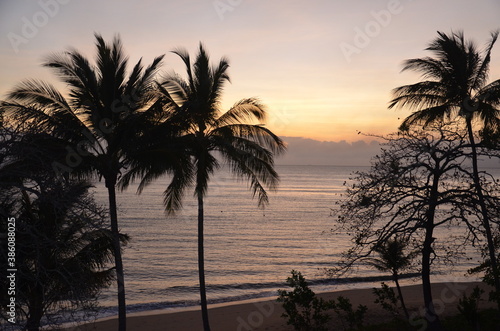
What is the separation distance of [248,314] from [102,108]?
1399cm

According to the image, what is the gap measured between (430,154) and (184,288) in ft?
70.7

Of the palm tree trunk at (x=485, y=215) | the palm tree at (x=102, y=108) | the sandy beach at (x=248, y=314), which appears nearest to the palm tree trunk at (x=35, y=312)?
the palm tree at (x=102, y=108)

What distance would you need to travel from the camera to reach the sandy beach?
1902 centimetres

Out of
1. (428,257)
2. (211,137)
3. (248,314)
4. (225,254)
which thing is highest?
(211,137)

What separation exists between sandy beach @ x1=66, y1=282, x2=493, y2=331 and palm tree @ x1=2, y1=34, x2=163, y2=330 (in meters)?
7.90

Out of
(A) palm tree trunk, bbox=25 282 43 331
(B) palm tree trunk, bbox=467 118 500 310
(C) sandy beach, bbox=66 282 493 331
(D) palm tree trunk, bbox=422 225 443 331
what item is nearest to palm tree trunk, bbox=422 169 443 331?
(D) palm tree trunk, bbox=422 225 443 331

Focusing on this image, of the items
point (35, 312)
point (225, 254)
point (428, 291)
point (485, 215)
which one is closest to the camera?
point (35, 312)

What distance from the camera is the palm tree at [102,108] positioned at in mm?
11961

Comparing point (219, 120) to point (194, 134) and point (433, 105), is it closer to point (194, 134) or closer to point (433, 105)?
point (194, 134)

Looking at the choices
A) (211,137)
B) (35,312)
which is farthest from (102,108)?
(35,312)

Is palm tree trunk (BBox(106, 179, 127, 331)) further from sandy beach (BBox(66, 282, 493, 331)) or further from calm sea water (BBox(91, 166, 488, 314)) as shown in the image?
sandy beach (BBox(66, 282, 493, 331))

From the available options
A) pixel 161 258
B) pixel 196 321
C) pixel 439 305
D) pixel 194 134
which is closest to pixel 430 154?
pixel 194 134

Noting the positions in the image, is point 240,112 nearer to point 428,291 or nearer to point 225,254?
point 428,291

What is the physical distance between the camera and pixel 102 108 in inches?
502
